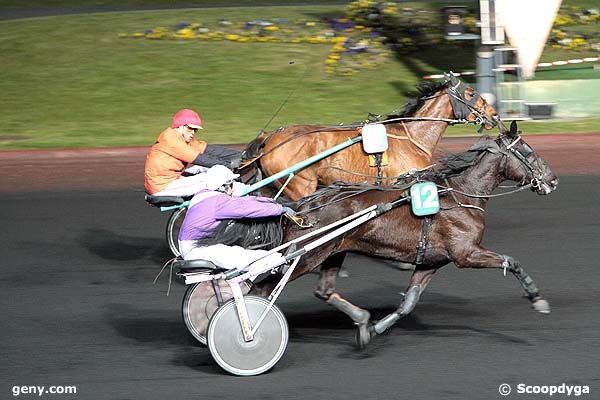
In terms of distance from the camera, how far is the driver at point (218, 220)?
7.51m

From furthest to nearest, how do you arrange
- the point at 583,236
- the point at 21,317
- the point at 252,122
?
the point at 252,122
the point at 583,236
the point at 21,317

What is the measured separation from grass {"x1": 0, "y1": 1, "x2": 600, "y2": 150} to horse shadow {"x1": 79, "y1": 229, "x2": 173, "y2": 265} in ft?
15.5

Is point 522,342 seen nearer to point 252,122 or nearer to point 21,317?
point 21,317

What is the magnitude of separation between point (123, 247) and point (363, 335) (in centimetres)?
417

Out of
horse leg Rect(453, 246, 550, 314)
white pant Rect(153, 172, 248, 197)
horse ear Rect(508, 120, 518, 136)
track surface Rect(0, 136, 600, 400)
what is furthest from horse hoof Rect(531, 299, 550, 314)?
white pant Rect(153, 172, 248, 197)

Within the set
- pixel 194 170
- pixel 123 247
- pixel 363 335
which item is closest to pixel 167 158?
pixel 194 170

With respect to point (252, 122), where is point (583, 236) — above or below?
above

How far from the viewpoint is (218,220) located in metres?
7.57

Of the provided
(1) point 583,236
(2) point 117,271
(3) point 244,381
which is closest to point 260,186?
(2) point 117,271

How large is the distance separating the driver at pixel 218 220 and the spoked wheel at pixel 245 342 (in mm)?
309

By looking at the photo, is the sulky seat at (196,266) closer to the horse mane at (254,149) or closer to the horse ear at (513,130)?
the horse ear at (513,130)

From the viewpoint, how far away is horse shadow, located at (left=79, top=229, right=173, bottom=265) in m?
10.9

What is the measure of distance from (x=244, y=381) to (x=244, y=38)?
16487 mm

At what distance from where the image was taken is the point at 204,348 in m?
8.06
